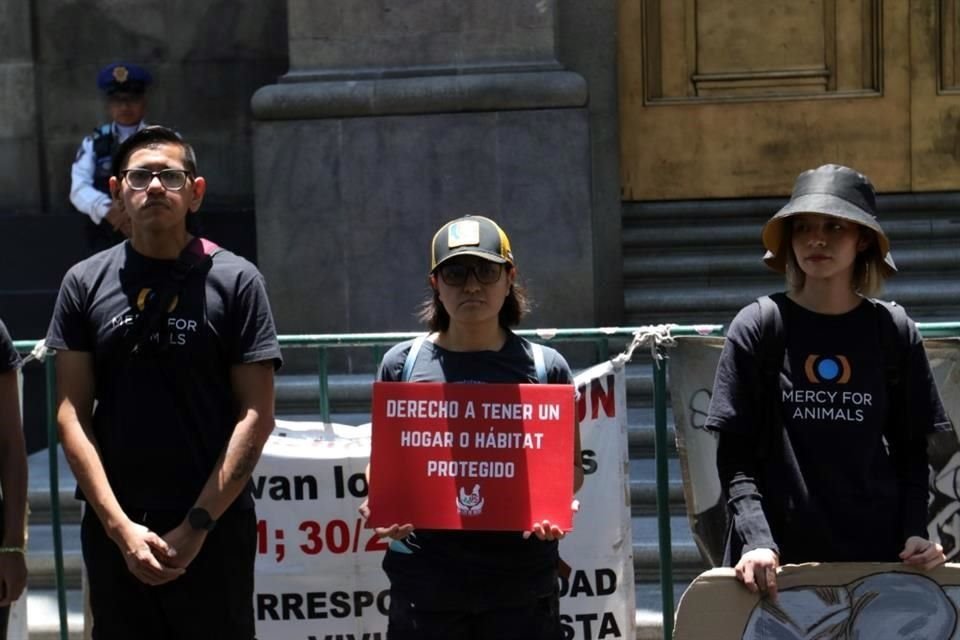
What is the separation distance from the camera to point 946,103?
9148 mm

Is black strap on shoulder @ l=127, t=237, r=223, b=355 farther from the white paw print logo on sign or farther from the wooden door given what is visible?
the wooden door

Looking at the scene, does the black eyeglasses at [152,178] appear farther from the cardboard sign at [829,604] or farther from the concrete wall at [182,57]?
the concrete wall at [182,57]

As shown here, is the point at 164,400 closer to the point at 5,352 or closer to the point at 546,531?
the point at 5,352

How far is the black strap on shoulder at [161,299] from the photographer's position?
167 inches

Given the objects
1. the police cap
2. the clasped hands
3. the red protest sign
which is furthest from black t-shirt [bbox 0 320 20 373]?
the police cap

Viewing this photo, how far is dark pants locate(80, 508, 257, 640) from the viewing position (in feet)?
14.1

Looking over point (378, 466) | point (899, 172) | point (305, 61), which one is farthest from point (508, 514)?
point (899, 172)

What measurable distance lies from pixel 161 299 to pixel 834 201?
1883 mm

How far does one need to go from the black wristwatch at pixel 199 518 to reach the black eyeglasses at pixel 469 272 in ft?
3.12

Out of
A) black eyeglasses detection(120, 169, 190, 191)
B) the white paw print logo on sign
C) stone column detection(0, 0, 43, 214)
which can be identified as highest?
stone column detection(0, 0, 43, 214)

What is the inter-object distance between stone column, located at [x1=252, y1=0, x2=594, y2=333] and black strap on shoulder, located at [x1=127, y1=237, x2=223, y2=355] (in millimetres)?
4170

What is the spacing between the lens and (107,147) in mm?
8633

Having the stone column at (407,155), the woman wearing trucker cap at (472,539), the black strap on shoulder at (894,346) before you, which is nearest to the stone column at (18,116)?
the stone column at (407,155)

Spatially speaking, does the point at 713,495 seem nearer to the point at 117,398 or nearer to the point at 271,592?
the point at 271,592
